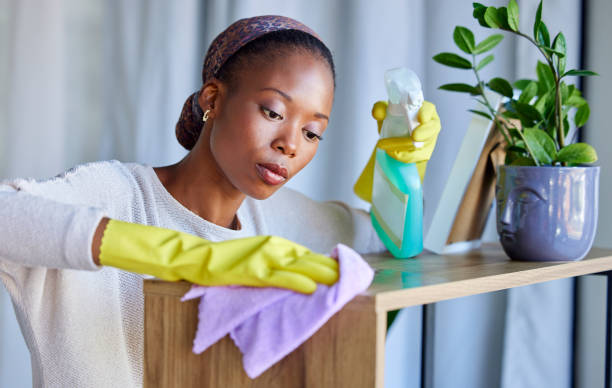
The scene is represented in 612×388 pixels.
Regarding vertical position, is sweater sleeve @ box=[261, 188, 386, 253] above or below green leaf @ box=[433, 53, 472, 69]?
below

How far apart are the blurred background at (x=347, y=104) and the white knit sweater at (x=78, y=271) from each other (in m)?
0.41

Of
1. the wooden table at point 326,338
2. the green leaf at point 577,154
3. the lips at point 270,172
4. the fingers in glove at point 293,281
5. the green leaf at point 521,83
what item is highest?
the green leaf at point 521,83

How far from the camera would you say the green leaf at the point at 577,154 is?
3.07 ft

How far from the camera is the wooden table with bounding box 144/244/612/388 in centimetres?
56

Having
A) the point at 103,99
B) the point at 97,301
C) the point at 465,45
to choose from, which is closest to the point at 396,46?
the point at 465,45

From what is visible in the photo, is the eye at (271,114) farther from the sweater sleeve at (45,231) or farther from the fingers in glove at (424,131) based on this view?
the sweater sleeve at (45,231)

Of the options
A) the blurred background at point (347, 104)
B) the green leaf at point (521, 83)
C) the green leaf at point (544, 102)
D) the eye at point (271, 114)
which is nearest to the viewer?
the eye at point (271, 114)

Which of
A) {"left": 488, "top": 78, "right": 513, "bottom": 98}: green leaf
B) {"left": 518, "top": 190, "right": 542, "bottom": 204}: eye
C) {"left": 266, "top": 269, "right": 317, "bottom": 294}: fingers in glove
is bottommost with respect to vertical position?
{"left": 266, "top": 269, "right": 317, "bottom": 294}: fingers in glove

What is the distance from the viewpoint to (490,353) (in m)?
1.45

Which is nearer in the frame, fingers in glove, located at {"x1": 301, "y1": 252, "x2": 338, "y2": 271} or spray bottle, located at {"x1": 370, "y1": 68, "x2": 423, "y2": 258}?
fingers in glove, located at {"x1": 301, "y1": 252, "x2": 338, "y2": 271}

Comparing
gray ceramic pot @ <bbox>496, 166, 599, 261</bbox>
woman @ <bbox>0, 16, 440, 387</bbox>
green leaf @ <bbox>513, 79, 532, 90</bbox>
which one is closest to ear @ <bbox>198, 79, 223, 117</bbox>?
woman @ <bbox>0, 16, 440, 387</bbox>

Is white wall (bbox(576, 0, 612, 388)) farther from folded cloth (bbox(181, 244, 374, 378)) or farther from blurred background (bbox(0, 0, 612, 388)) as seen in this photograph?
folded cloth (bbox(181, 244, 374, 378))

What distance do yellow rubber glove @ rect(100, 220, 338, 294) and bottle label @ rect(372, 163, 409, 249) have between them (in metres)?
0.39

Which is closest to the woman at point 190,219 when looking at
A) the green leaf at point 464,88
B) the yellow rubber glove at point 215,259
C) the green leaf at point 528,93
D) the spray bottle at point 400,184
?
the yellow rubber glove at point 215,259
